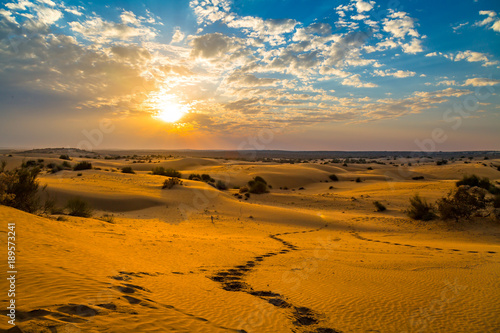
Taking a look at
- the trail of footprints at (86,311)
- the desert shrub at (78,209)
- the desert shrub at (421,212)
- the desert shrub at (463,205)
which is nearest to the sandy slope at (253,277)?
the trail of footprints at (86,311)

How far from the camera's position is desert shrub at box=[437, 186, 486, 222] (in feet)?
47.0

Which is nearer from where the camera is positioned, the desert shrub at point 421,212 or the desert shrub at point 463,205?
the desert shrub at point 463,205

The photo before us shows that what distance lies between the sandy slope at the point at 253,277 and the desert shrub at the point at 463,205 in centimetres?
78

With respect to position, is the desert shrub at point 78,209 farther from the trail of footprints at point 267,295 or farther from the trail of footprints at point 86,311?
the trail of footprints at point 86,311

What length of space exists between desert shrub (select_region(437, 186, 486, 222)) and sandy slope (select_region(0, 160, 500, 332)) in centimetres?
78

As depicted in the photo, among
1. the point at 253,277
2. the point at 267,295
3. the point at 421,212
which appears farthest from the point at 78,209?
the point at 421,212

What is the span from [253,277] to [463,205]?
13.2 m

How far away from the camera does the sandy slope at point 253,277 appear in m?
4.25

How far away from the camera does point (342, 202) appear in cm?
2305

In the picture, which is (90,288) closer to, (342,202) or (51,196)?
(51,196)

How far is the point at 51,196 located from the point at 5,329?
17.1 m

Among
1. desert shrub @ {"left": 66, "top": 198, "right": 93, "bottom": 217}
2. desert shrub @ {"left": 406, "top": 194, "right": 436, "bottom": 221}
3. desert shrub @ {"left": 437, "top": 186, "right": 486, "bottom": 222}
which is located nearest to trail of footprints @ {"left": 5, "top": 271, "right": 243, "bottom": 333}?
desert shrub @ {"left": 66, "top": 198, "right": 93, "bottom": 217}

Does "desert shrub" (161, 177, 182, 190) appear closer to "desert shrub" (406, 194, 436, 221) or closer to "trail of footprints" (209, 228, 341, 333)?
"trail of footprints" (209, 228, 341, 333)

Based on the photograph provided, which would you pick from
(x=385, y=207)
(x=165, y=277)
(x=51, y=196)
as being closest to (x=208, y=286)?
(x=165, y=277)
